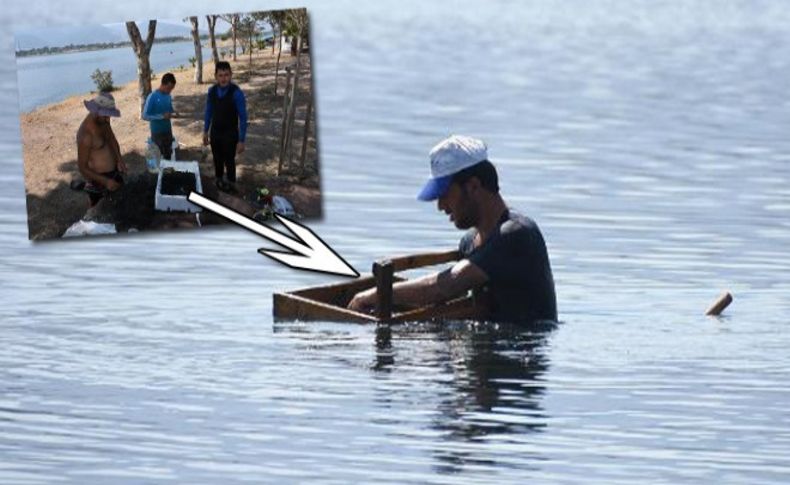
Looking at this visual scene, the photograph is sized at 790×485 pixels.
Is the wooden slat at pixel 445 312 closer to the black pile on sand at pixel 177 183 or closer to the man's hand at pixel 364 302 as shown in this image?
the man's hand at pixel 364 302

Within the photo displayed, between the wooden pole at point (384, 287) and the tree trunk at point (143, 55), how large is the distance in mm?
2359

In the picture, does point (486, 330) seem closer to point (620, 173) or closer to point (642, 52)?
point (620, 173)

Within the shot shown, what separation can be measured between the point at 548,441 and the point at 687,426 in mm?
915

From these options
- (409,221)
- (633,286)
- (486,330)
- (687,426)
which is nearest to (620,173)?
(409,221)

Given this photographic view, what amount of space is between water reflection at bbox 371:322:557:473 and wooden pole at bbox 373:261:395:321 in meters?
0.14

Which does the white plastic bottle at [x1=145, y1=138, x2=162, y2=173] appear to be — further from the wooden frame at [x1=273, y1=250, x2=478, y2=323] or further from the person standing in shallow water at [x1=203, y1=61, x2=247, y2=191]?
the wooden frame at [x1=273, y1=250, x2=478, y2=323]

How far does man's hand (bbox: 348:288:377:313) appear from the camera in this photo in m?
24.4

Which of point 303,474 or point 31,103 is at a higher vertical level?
point 31,103

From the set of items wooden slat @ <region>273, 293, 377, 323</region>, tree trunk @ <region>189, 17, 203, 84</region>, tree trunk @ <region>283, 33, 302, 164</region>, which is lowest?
wooden slat @ <region>273, 293, 377, 323</region>

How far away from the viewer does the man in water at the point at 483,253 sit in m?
23.2

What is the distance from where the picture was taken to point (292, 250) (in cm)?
2536

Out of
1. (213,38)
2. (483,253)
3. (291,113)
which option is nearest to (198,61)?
(213,38)

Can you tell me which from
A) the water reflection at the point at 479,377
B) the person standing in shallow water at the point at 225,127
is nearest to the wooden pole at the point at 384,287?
the water reflection at the point at 479,377

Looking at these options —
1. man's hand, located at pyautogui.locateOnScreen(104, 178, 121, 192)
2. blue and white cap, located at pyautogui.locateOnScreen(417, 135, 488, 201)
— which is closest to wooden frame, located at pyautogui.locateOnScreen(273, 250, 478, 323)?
blue and white cap, located at pyautogui.locateOnScreen(417, 135, 488, 201)
